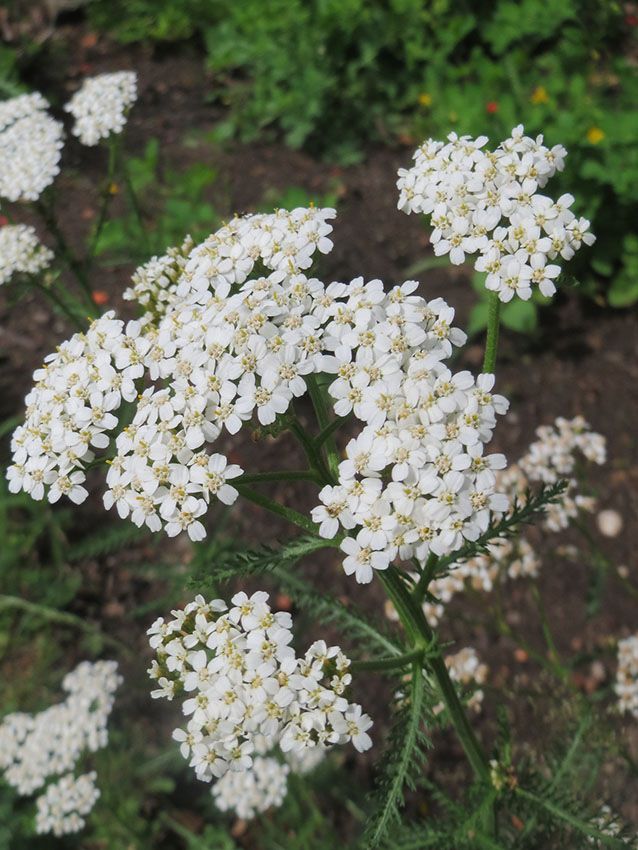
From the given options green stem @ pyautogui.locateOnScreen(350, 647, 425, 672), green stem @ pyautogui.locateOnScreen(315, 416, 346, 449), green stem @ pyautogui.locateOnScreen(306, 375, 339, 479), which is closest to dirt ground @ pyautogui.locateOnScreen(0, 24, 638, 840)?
green stem @ pyautogui.locateOnScreen(350, 647, 425, 672)

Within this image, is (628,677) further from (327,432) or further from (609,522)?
(327,432)

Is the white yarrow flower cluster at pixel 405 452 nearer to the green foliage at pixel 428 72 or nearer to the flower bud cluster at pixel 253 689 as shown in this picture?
the flower bud cluster at pixel 253 689

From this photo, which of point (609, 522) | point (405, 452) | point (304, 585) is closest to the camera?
point (405, 452)

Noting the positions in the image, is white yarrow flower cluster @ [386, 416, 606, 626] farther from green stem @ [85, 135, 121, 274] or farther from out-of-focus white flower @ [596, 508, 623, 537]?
green stem @ [85, 135, 121, 274]

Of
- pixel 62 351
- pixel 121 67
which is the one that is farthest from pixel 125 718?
pixel 121 67

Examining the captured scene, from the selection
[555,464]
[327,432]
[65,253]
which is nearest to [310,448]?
[327,432]

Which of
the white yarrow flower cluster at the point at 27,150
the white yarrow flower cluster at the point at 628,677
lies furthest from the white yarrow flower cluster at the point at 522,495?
the white yarrow flower cluster at the point at 27,150
